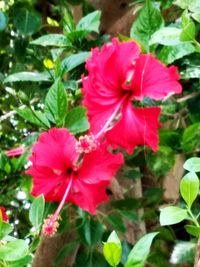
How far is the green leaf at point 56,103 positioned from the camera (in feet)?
3.11

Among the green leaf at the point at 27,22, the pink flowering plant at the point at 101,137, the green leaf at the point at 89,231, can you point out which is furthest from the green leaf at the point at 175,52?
the green leaf at the point at 27,22

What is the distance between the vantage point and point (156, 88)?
89 cm

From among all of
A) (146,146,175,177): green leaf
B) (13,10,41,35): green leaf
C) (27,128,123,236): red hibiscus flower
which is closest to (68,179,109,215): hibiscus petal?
(27,128,123,236): red hibiscus flower

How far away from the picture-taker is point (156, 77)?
0.88 m

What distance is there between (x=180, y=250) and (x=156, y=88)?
428 mm

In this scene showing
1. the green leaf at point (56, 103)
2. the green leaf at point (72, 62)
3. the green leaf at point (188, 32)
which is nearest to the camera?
the green leaf at point (188, 32)

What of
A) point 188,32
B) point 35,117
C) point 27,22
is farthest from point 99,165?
point 27,22

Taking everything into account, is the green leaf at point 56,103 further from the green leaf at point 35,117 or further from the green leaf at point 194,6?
the green leaf at point 194,6

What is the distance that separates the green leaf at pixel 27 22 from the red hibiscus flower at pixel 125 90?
0.80 metres

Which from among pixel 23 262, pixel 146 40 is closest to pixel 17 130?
pixel 146 40

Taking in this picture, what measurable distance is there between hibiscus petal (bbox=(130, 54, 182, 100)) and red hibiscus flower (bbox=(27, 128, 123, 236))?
118 millimetres

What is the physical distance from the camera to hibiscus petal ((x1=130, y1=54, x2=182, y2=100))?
0.88 m

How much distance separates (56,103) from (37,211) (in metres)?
0.25

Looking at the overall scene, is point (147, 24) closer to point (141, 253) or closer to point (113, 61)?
point (113, 61)
